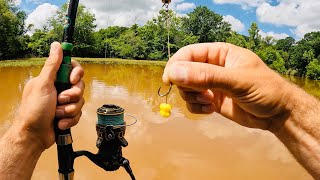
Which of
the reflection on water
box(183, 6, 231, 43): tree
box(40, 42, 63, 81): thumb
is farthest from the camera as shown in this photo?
box(183, 6, 231, 43): tree

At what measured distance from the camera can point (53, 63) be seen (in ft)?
6.55

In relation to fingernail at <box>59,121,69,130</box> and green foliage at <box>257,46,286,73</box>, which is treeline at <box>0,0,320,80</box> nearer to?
green foliage at <box>257,46,286,73</box>

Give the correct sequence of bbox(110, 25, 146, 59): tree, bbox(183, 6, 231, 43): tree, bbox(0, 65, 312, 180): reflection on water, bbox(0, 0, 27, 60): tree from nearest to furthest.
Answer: bbox(0, 65, 312, 180): reflection on water → bbox(0, 0, 27, 60): tree → bbox(110, 25, 146, 59): tree → bbox(183, 6, 231, 43): tree

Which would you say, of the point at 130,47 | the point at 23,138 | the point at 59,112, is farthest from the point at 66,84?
the point at 130,47

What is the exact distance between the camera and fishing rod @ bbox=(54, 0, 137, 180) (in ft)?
6.73

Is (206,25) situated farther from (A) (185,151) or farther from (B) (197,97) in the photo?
(B) (197,97)

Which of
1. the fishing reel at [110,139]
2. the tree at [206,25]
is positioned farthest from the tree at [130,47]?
the fishing reel at [110,139]

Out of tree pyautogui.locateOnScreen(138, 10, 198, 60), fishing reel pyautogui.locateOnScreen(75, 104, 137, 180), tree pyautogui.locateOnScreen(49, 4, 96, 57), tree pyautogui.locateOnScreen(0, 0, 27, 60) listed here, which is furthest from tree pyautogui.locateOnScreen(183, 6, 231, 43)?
fishing reel pyautogui.locateOnScreen(75, 104, 137, 180)

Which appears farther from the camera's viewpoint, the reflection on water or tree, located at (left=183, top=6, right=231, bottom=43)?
tree, located at (left=183, top=6, right=231, bottom=43)

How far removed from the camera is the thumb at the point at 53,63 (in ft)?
6.55

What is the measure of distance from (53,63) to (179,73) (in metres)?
0.83

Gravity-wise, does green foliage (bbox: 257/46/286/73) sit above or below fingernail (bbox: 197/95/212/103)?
below

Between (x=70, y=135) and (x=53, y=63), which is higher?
(x=53, y=63)

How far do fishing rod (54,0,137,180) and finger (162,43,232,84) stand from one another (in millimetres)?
661
